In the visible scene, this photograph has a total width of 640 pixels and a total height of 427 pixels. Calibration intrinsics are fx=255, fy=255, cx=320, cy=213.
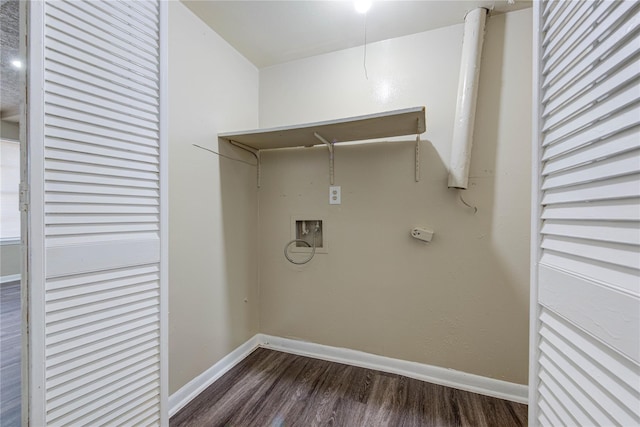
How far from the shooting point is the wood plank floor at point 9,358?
141cm

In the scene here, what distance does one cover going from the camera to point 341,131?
1711mm

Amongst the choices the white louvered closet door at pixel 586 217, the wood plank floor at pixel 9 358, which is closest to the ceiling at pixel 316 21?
the white louvered closet door at pixel 586 217

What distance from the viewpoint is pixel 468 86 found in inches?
63.1

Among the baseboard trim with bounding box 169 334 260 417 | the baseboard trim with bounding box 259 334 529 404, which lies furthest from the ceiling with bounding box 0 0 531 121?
the baseboard trim with bounding box 259 334 529 404

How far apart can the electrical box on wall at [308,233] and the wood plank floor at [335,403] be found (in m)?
0.91

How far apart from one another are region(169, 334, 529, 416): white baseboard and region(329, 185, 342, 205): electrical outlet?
3.81 ft

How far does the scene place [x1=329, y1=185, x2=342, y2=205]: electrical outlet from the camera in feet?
6.64

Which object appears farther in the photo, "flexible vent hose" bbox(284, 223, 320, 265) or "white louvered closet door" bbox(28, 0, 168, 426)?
"flexible vent hose" bbox(284, 223, 320, 265)

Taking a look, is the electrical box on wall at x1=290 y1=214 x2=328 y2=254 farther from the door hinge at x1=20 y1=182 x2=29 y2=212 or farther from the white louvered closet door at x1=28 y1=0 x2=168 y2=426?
the door hinge at x1=20 y1=182 x2=29 y2=212

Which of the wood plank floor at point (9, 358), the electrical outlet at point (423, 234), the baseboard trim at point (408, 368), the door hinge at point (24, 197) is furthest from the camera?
the electrical outlet at point (423, 234)

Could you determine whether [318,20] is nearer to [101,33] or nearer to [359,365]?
[101,33]

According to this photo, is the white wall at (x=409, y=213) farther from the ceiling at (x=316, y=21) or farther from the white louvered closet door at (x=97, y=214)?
the white louvered closet door at (x=97, y=214)

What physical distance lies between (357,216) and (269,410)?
4.49 feet

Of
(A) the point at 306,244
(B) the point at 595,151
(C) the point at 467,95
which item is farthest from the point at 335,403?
(C) the point at 467,95
